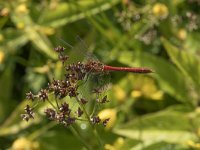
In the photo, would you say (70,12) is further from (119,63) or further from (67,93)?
(67,93)

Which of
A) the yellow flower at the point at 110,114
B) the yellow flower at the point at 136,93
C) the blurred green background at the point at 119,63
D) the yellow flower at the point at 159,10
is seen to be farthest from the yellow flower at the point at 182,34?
the yellow flower at the point at 110,114

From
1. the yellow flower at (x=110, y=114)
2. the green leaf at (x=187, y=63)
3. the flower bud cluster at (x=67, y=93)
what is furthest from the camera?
the green leaf at (x=187, y=63)

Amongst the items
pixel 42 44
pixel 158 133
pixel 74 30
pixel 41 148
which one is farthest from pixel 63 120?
pixel 74 30

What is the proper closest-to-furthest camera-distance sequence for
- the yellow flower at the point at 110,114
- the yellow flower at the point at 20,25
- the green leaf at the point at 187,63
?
the yellow flower at the point at 110,114, the green leaf at the point at 187,63, the yellow flower at the point at 20,25

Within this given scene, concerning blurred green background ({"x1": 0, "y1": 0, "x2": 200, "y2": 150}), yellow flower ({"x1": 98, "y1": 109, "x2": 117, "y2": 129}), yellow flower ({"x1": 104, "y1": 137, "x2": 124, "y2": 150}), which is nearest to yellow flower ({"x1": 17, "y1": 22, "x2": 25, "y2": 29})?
blurred green background ({"x1": 0, "y1": 0, "x2": 200, "y2": 150})

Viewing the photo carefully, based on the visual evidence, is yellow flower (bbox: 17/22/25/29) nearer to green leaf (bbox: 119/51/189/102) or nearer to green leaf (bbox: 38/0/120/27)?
green leaf (bbox: 38/0/120/27)

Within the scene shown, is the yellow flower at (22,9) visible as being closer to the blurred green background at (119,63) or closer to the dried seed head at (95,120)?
the blurred green background at (119,63)

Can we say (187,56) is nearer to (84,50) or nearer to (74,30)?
(74,30)

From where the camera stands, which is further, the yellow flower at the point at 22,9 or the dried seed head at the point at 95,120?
the yellow flower at the point at 22,9
